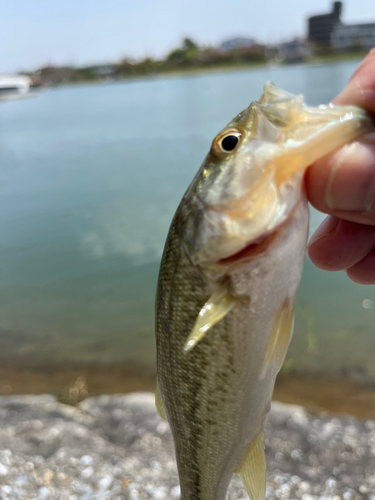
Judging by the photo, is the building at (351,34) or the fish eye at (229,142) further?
the building at (351,34)

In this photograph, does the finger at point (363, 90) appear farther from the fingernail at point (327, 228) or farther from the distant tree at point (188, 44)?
the distant tree at point (188, 44)

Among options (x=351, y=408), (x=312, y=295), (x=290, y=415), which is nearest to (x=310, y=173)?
(x=290, y=415)

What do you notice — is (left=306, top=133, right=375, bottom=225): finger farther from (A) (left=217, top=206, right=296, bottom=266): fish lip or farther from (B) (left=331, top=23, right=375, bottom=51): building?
(B) (left=331, top=23, right=375, bottom=51): building

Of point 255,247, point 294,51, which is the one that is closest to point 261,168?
point 255,247

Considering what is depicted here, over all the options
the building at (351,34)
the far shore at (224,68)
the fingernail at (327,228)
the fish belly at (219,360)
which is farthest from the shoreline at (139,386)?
the building at (351,34)

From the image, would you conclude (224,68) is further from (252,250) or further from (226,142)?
(252,250)
